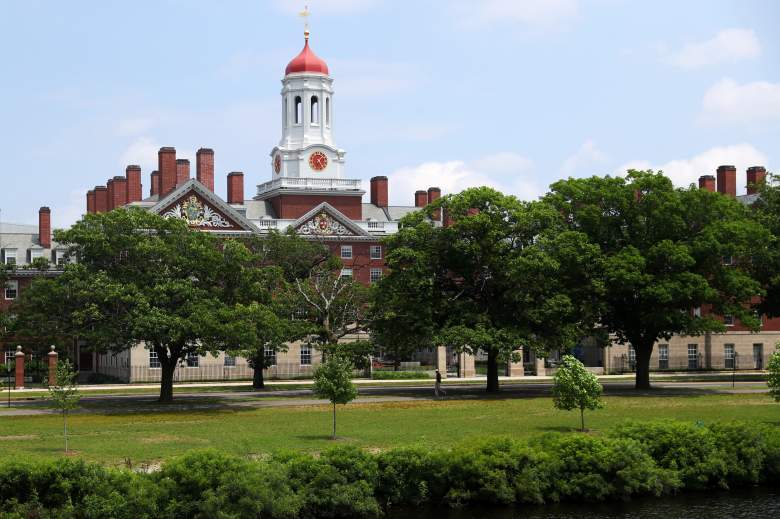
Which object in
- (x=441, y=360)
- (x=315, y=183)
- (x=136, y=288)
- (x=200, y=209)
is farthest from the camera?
(x=315, y=183)

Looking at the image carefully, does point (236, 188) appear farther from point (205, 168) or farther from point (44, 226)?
point (44, 226)

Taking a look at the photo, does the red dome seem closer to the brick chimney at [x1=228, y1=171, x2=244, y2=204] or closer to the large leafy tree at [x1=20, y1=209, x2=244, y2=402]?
the brick chimney at [x1=228, y1=171, x2=244, y2=204]

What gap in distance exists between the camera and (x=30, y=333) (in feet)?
165

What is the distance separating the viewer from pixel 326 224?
91562 millimetres

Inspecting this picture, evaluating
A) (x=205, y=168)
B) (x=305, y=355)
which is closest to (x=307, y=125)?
(x=205, y=168)

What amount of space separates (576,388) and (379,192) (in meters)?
66.5

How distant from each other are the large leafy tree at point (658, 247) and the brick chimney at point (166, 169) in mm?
36852

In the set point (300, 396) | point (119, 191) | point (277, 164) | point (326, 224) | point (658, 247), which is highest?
point (277, 164)

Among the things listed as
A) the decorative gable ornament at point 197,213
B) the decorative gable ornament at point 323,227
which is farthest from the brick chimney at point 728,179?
the decorative gable ornament at point 197,213

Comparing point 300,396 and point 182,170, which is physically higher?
point 182,170

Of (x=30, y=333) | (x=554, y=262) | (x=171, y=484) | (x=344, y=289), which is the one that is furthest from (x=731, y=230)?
(x=171, y=484)

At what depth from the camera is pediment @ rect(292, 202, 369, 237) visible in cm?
9044

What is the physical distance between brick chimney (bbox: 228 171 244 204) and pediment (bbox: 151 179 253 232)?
824cm

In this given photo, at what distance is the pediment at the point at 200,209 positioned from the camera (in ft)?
274
